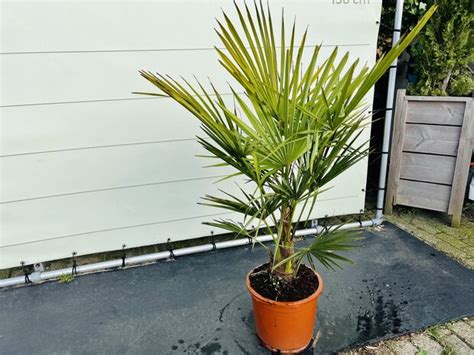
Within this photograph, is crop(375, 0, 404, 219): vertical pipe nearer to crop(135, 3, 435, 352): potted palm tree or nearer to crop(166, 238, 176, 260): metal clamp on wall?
crop(135, 3, 435, 352): potted palm tree

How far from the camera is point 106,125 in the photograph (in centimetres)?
229

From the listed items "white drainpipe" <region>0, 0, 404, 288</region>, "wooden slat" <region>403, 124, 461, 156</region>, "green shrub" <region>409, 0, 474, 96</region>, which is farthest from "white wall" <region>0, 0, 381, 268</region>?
"wooden slat" <region>403, 124, 461, 156</region>

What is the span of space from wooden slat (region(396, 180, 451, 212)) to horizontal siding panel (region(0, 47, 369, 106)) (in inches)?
73.9

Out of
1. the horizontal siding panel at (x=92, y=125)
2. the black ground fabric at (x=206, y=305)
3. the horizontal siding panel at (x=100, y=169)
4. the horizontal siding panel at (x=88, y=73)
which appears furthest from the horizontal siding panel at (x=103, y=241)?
the horizontal siding panel at (x=88, y=73)

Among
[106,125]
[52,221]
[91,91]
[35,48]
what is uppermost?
[35,48]

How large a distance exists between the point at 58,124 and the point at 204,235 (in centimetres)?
131

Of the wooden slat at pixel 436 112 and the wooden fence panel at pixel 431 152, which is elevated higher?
the wooden slat at pixel 436 112

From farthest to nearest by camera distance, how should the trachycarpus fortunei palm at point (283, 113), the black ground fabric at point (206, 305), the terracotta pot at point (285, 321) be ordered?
the black ground fabric at point (206, 305) < the terracotta pot at point (285, 321) < the trachycarpus fortunei palm at point (283, 113)

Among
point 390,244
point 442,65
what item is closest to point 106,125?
point 390,244

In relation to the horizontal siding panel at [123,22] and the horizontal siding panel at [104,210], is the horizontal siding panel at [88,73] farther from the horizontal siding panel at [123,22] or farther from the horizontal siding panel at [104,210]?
the horizontal siding panel at [104,210]

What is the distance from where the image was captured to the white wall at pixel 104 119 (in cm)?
209

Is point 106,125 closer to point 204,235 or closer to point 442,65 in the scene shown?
point 204,235

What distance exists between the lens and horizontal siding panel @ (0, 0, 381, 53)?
A: 201 cm

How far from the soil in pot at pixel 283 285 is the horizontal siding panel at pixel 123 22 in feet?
5.15
